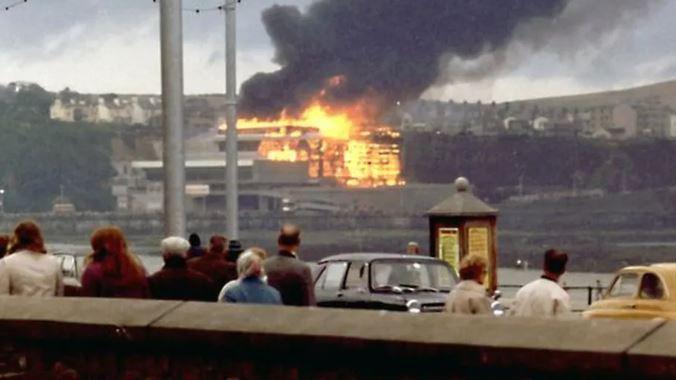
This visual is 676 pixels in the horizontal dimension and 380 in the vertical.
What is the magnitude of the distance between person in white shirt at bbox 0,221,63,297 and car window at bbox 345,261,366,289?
9.80 metres

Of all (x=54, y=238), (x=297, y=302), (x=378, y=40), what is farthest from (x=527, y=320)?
(x=378, y=40)

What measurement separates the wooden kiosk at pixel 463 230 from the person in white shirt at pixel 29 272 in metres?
16.2

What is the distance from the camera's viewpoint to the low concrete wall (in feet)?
22.2

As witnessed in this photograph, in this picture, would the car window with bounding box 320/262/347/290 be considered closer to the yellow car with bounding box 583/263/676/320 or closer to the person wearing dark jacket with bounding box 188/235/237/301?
the yellow car with bounding box 583/263/676/320

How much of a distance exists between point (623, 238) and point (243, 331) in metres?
106

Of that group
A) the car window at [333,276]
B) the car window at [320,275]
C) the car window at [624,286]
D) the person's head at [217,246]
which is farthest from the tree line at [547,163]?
the person's head at [217,246]

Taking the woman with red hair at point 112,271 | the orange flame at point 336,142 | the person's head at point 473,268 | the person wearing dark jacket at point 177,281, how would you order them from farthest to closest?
1. the orange flame at point 336,142
2. the person wearing dark jacket at point 177,281
3. the person's head at point 473,268
4. the woman with red hair at point 112,271

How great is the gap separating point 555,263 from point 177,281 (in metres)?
2.78

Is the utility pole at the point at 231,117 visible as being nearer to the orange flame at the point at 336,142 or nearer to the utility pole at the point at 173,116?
the utility pole at the point at 173,116

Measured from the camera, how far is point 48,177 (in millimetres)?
121438

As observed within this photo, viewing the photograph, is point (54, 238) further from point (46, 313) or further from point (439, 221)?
point (46, 313)

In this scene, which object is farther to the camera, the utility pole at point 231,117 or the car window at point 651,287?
the utility pole at point 231,117

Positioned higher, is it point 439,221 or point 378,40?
point 378,40

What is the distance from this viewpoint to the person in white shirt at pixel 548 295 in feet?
42.0
